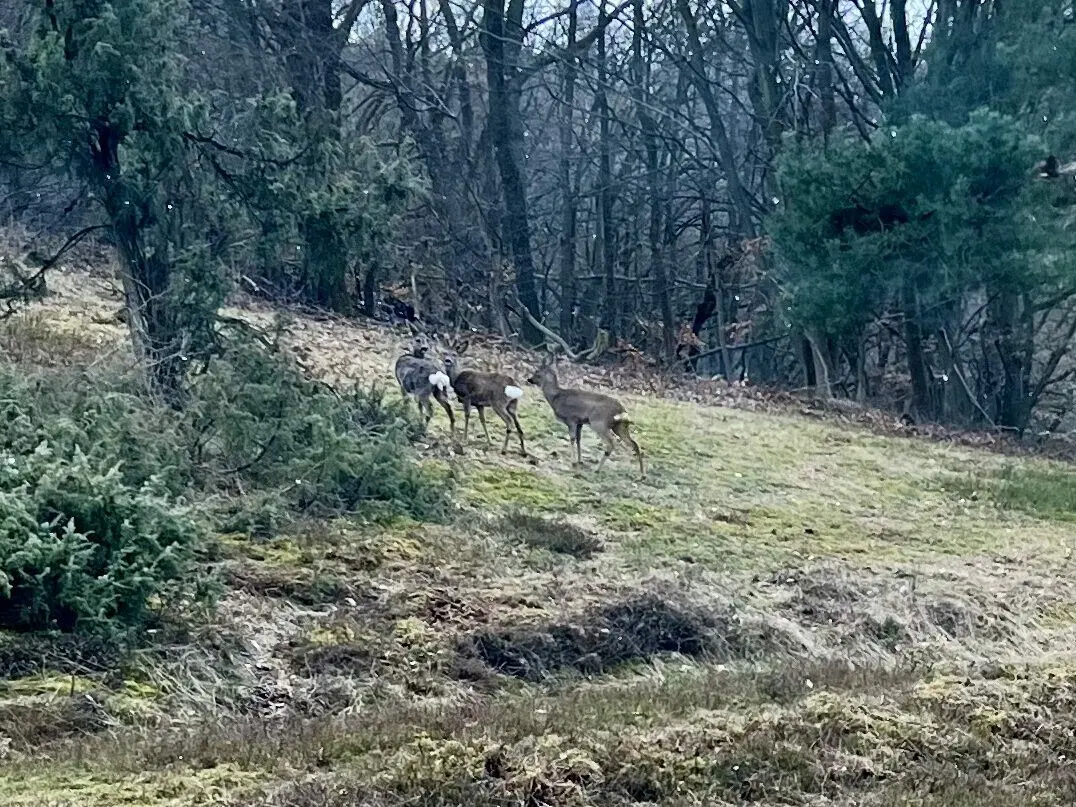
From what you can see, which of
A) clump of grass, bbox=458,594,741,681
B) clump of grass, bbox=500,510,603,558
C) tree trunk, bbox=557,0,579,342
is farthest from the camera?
tree trunk, bbox=557,0,579,342

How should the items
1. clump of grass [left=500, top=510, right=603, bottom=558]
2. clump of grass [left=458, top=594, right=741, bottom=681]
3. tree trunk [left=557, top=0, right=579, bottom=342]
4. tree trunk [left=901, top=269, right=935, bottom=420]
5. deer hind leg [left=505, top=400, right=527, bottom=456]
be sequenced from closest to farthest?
clump of grass [left=458, top=594, right=741, bottom=681] → clump of grass [left=500, top=510, right=603, bottom=558] → deer hind leg [left=505, top=400, right=527, bottom=456] → tree trunk [left=901, top=269, right=935, bottom=420] → tree trunk [left=557, top=0, right=579, bottom=342]

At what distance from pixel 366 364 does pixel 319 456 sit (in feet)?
24.2

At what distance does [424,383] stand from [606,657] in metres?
6.27

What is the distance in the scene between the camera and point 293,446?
37.2 feet

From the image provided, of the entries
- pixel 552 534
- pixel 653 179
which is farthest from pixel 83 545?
pixel 653 179

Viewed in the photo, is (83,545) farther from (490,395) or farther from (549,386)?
(549,386)

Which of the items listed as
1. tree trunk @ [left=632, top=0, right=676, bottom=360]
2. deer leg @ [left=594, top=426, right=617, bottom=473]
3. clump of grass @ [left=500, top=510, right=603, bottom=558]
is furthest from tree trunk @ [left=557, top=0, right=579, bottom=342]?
clump of grass @ [left=500, top=510, right=603, bottom=558]

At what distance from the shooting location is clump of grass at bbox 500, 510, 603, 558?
447 inches

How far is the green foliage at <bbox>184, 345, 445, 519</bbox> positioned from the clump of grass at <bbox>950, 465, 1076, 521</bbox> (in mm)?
6976

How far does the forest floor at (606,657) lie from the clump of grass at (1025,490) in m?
0.10

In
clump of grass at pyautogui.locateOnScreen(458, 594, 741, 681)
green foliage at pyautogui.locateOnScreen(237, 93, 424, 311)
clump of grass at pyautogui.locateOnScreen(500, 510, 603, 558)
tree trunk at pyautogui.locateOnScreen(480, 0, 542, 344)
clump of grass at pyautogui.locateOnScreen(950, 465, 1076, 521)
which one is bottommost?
clump of grass at pyautogui.locateOnScreen(458, 594, 741, 681)

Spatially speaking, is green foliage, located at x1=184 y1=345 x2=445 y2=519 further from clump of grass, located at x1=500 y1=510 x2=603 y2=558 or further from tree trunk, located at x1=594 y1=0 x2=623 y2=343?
tree trunk, located at x1=594 y1=0 x2=623 y2=343

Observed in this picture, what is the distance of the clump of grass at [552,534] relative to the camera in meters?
11.4

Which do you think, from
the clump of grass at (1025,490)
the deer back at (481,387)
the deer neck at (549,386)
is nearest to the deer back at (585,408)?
the deer neck at (549,386)
